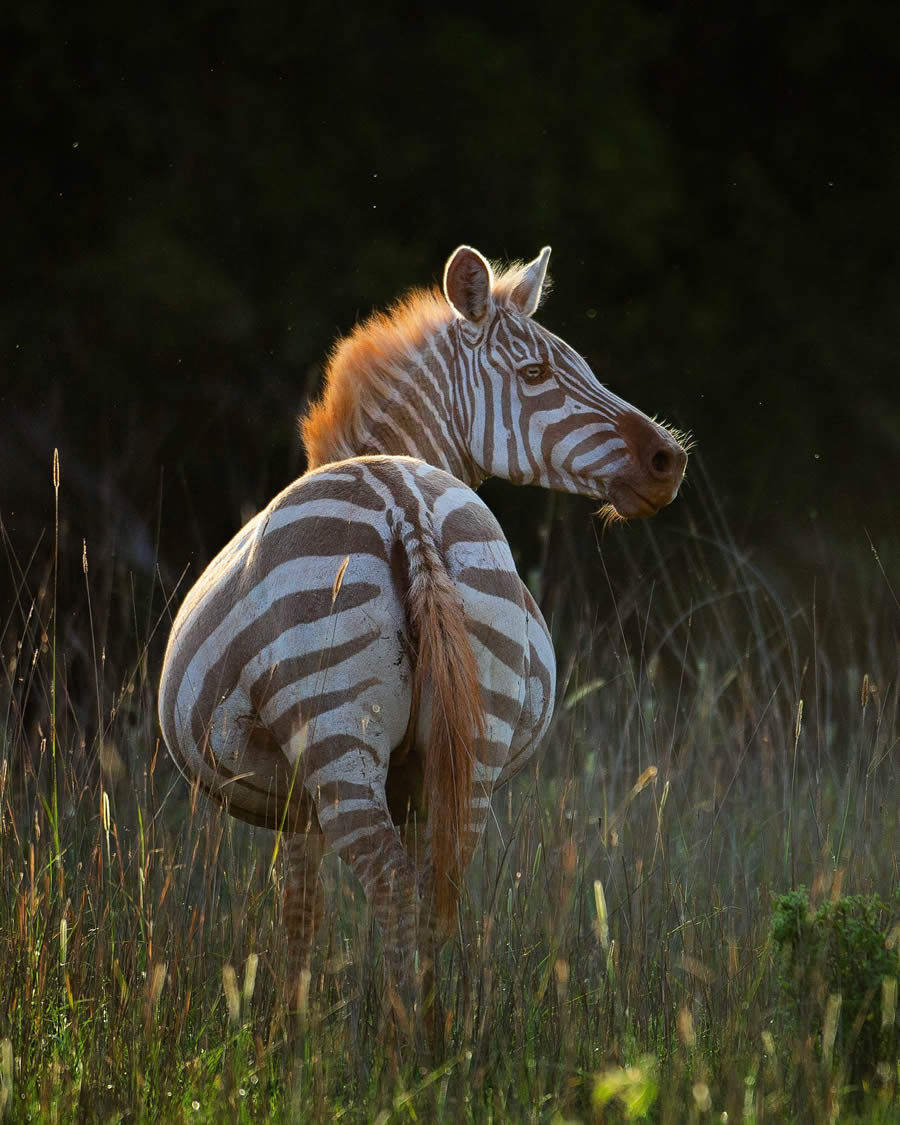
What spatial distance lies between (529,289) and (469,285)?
22cm

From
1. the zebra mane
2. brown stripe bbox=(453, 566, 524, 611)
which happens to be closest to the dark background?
the zebra mane

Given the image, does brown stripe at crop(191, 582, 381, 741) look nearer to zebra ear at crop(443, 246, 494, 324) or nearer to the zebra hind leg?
the zebra hind leg

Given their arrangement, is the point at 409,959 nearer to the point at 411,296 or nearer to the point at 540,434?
the point at 540,434

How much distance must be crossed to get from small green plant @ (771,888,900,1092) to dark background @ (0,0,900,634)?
4597 millimetres

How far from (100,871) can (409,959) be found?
0.63 m

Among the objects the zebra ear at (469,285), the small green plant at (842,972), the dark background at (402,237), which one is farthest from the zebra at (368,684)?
the dark background at (402,237)

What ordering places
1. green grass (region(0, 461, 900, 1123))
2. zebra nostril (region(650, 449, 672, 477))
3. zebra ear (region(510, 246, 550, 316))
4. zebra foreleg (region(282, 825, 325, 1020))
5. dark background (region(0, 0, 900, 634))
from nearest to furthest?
green grass (region(0, 461, 900, 1123))
zebra foreleg (region(282, 825, 325, 1020))
zebra nostril (region(650, 449, 672, 477))
zebra ear (region(510, 246, 550, 316))
dark background (region(0, 0, 900, 634))

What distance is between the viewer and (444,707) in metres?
2.37

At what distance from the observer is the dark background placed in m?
7.86

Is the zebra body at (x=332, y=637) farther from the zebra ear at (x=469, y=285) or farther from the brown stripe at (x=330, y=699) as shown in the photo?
the zebra ear at (x=469, y=285)

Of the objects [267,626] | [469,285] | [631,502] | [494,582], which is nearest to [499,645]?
[494,582]

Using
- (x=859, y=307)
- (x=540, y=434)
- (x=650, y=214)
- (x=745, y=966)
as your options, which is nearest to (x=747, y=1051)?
(x=745, y=966)

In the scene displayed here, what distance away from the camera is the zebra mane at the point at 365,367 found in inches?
142

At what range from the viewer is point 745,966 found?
2779 mm
